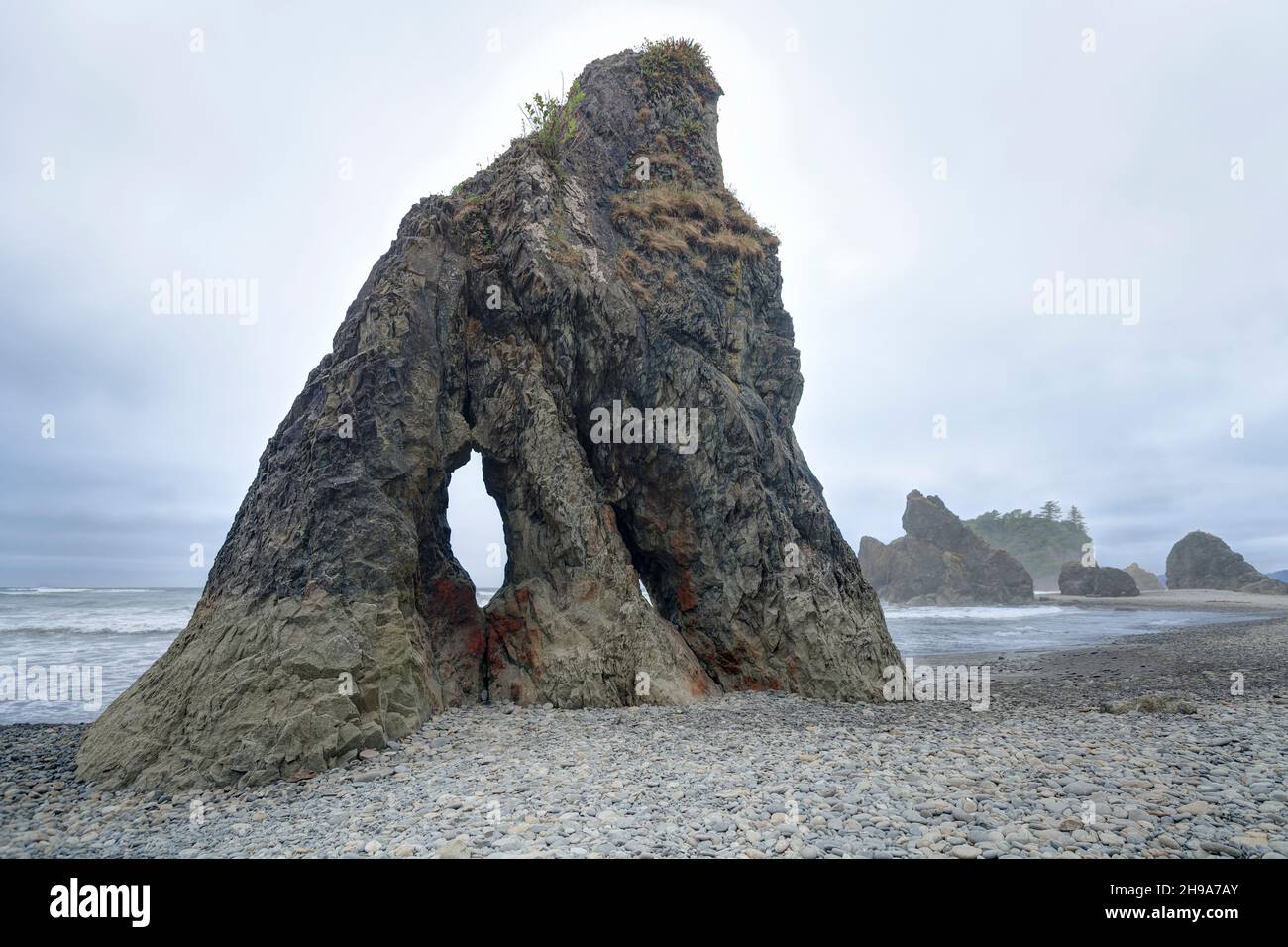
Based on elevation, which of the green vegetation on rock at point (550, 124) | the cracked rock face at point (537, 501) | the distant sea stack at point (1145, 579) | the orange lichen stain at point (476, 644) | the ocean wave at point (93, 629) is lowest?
the distant sea stack at point (1145, 579)

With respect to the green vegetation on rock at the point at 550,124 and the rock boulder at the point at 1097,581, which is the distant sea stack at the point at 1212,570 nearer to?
the rock boulder at the point at 1097,581

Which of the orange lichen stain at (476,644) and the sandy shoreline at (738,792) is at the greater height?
the orange lichen stain at (476,644)

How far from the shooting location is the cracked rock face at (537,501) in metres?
9.93

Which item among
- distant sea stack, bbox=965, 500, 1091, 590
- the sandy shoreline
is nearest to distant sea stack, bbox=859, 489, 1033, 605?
distant sea stack, bbox=965, 500, 1091, 590

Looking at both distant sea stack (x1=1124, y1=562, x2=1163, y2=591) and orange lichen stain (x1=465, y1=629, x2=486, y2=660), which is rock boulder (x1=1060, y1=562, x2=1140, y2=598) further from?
orange lichen stain (x1=465, y1=629, x2=486, y2=660)

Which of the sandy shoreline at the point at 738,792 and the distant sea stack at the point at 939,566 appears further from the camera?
the distant sea stack at the point at 939,566

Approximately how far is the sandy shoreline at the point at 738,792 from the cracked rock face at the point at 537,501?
928mm

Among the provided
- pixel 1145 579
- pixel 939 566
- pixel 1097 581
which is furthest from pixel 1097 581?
pixel 1145 579

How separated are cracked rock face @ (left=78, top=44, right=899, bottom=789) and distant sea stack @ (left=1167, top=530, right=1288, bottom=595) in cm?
8914

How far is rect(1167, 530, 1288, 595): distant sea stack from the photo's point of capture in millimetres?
75375

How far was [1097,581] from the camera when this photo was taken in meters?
80.0

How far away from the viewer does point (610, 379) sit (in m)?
14.8

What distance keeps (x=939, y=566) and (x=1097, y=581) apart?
18.8m

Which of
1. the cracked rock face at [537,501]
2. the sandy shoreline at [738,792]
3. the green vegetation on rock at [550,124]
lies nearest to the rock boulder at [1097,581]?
the sandy shoreline at [738,792]
